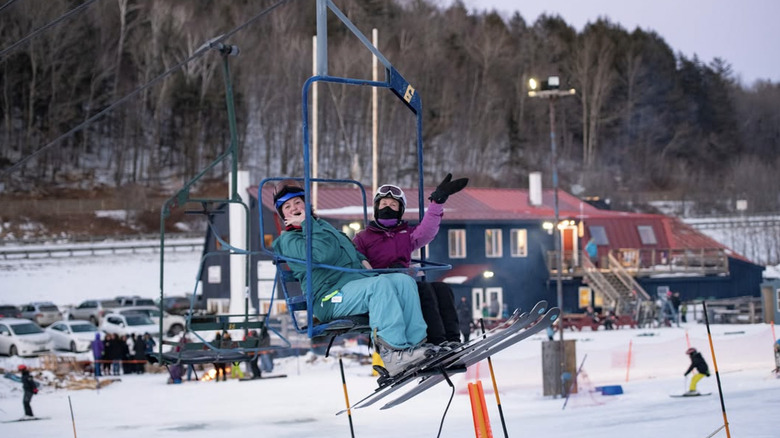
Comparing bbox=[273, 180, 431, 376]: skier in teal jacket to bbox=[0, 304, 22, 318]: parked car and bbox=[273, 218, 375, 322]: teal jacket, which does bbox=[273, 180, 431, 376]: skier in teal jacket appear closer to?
bbox=[273, 218, 375, 322]: teal jacket

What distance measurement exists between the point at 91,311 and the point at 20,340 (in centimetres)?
951

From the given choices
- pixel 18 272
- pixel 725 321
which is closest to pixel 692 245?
pixel 725 321

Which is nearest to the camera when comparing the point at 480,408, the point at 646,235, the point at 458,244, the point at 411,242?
the point at 411,242

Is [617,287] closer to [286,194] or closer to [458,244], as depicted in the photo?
[458,244]

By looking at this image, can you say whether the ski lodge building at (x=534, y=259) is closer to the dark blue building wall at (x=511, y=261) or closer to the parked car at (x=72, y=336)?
the dark blue building wall at (x=511, y=261)

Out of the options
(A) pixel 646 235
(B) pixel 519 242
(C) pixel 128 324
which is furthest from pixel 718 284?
(C) pixel 128 324

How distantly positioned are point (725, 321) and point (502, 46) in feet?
174

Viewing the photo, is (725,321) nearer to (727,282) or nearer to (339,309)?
(727,282)

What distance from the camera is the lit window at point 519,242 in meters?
46.5

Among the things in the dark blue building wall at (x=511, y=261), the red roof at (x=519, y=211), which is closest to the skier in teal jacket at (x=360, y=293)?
the red roof at (x=519, y=211)

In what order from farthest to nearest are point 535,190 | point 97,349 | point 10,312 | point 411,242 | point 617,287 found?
point 535,190, point 617,287, point 10,312, point 97,349, point 411,242

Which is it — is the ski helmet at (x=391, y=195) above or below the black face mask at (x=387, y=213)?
above

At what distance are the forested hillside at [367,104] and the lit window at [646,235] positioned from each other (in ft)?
65.1

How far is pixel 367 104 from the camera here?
78.9m
